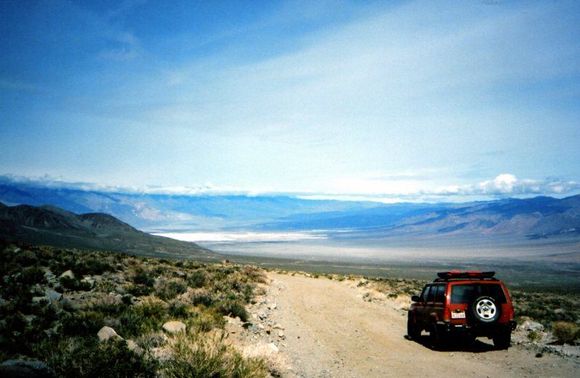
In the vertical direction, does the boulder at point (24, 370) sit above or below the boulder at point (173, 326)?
above

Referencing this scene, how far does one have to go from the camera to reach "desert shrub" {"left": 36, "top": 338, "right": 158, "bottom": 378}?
6728 millimetres

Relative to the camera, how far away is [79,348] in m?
7.77

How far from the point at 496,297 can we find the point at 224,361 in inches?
338

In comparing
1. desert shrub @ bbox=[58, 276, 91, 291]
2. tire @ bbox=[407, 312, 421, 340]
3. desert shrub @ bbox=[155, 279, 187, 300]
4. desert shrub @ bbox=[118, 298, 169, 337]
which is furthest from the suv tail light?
desert shrub @ bbox=[58, 276, 91, 291]

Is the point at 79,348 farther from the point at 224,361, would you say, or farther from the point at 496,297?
A: the point at 496,297

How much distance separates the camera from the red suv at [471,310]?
1177cm

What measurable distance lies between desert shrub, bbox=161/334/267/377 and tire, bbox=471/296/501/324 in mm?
6721

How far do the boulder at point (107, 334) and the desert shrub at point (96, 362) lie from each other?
1.16 m

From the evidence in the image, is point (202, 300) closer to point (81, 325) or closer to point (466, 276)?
point (81, 325)

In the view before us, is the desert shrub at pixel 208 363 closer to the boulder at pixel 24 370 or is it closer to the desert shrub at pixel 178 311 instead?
the boulder at pixel 24 370

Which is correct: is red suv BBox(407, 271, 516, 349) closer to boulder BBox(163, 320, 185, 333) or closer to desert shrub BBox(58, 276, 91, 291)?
boulder BBox(163, 320, 185, 333)

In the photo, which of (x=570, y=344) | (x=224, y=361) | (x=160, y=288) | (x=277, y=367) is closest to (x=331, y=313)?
(x=160, y=288)

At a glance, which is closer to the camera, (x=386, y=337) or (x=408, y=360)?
(x=408, y=360)

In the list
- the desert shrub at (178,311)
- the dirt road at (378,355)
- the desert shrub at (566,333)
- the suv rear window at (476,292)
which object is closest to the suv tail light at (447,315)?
the suv rear window at (476,292)
